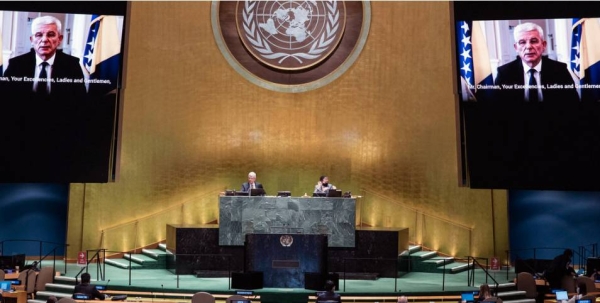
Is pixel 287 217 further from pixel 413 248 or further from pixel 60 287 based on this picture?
pixel 60 287

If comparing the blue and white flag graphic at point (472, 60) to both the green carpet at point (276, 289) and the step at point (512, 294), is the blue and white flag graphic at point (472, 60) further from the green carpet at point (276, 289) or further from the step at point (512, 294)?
the step at point (512, 294)

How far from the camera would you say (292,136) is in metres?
19.0

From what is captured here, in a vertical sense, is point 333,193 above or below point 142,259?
above

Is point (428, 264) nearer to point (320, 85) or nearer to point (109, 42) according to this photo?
point (320, 85)

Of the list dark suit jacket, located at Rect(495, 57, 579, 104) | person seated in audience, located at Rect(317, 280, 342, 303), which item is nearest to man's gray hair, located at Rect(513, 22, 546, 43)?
dark suit jacket, located at Rect(495, 57, 579, 104)

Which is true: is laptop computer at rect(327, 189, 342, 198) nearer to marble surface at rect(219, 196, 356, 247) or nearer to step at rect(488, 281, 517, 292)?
marble surface at rect(219, 196, 356, 247)

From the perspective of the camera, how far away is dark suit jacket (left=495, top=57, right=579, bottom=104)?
13180 mm

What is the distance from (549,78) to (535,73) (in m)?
0.26

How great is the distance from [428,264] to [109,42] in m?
8.30

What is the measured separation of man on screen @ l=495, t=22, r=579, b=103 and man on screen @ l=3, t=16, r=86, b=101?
7.61m

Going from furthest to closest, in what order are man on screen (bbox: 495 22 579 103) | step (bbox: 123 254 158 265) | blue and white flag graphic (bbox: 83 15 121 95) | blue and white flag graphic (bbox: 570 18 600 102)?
step (bbox: 123 254 158 265), blue and white flag graphic (bbox: 83 15 121 95), man on screen (bbox: 495 22 579 103), blue and white flag graphic (bbox: 570 18 600 102)

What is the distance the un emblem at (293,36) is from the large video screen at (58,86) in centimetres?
491

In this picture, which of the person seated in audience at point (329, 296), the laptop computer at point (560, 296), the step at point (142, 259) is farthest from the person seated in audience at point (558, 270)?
the step at point (142, 259)

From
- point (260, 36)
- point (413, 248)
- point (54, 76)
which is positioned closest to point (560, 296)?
point (413, 248)
